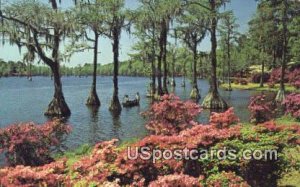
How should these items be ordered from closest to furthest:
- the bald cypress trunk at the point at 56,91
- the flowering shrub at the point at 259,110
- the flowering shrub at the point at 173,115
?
1. the flowering shrub at the point at 173,115
2. the flowering shrub at the point at 259,110
3. the bald cypress trunk at the point at 56,91

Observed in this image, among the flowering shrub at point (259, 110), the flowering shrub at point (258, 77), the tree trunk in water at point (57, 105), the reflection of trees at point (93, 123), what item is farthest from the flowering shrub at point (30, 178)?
the flowering shrub at point (258, 77)

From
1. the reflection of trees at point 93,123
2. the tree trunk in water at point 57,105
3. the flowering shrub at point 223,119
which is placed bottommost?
the reflection of trees at point 93,123

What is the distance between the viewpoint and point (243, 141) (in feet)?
39.0

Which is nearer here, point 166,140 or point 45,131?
point 166,140

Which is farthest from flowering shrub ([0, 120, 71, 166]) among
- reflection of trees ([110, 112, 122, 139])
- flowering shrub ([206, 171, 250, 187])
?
reflection of trees ([110, 112, 122, 139])

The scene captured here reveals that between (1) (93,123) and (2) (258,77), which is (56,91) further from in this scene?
(2) (258,77)

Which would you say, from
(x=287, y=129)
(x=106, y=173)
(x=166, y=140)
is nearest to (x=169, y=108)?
(x=287, y=129)

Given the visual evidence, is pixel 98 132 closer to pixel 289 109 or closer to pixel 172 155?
pixel 289 109

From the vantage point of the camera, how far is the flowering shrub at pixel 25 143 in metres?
16.5

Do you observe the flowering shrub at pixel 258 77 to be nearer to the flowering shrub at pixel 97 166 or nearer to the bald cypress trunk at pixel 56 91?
the bald cypress trunk at pixel 56 91

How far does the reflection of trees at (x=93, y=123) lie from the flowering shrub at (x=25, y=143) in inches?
440

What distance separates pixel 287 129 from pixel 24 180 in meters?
7.58

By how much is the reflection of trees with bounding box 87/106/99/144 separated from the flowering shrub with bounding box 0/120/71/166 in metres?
11.2

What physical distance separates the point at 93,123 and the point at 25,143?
843 inches
